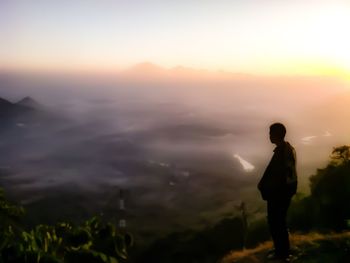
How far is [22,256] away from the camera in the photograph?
24.4 feet

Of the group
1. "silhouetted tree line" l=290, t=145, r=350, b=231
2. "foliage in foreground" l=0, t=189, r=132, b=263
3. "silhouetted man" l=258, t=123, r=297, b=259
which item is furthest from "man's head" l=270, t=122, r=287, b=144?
"silhouetted tree line" l=290, t=145, r=350, b=231

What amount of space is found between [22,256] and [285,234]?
4.60m

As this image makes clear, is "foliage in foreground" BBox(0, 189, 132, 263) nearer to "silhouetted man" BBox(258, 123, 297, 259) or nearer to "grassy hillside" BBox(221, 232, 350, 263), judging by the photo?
"grassy hillside" BBox(221, 232, 350, 263)

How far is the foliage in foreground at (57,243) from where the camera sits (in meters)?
7.60

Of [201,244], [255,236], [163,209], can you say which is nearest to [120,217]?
[163,209]

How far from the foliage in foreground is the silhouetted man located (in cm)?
351

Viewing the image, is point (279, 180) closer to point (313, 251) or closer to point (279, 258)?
point (279, 258)

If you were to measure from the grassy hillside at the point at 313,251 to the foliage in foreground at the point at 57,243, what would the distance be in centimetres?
292

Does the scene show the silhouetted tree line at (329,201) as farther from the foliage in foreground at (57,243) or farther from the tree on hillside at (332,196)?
the foliage in foreground at (57,243)

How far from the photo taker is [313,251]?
29.6 ft

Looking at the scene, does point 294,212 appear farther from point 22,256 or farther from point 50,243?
point 22,256

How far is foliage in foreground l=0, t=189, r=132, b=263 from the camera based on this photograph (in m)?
→ 7.60

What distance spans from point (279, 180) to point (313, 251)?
223 centimetres

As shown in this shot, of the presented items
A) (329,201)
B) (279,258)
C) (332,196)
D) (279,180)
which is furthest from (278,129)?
(332,196)
